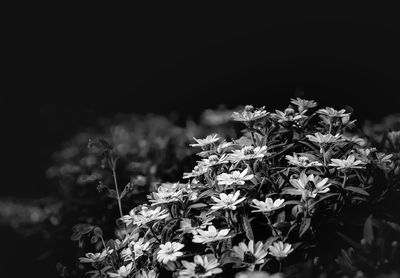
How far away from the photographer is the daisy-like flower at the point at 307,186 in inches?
78.0

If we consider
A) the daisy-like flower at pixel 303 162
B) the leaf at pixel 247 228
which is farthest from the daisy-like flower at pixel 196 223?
the daisy-like flower at pixel 303 162

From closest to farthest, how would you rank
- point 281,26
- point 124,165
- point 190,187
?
1. point 190,187
2. point 124,165
3. point 281,26

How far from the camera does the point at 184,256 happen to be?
203 centimetres

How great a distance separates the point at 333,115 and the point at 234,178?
537 millimetres

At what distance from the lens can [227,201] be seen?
6.57 feet

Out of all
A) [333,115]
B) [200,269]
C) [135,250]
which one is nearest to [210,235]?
[200,269]

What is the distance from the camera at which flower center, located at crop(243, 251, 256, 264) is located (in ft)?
6.24

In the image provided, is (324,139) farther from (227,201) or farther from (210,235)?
(210,235)

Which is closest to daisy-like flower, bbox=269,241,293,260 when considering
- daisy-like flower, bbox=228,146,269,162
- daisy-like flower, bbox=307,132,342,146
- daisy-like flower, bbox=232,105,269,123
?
daisy-like flower, bbox=228,146,269,162

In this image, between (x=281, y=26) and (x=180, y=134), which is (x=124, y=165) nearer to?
(x=180, y=134)

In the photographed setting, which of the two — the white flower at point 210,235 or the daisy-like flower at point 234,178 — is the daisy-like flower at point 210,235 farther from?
the daisy-like flower at point 234,178

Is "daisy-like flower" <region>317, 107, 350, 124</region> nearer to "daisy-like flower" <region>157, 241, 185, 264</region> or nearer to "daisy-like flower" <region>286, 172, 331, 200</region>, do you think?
"daisy-like flower" <region>286, 172, 331, 200</region>

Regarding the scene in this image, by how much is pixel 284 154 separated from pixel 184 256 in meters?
0.64

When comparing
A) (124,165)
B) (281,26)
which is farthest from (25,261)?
(281,26)
